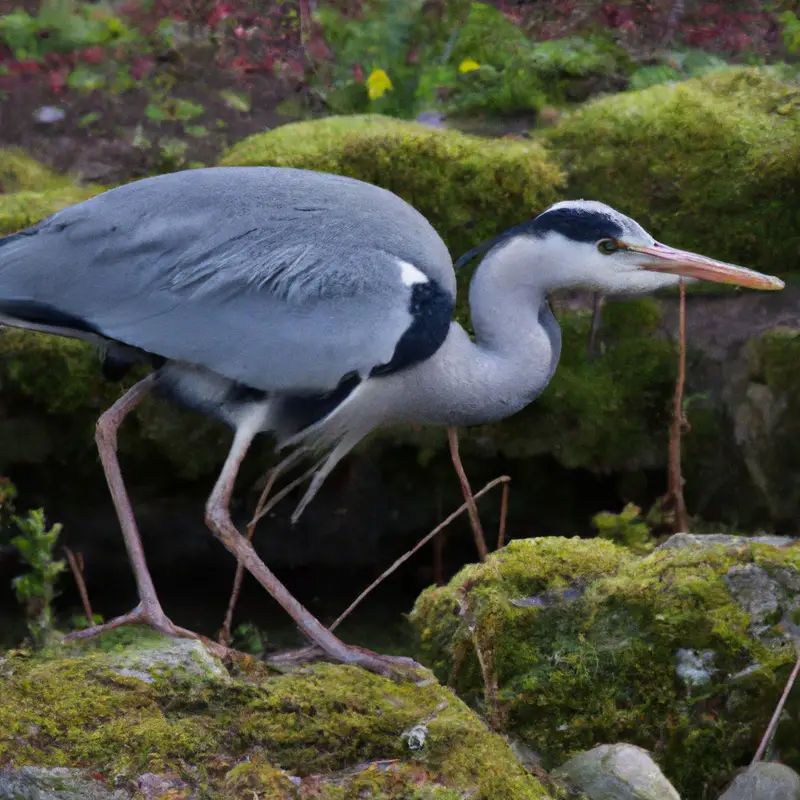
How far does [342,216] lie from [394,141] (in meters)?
1.57

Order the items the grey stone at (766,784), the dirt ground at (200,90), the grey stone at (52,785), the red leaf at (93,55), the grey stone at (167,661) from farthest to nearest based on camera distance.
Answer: the red leaf at (93,55), the dirt ground at (200,90), the grey stone at (766,784), the grey stone at (167,661), the grey stone at (52,785)

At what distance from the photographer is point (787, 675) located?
3.06 meters

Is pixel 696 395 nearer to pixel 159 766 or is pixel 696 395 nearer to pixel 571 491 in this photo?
pixel 571 491

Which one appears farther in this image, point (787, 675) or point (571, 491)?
point (571, 491)

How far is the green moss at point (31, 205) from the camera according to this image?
15.4ft

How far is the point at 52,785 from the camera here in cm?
223

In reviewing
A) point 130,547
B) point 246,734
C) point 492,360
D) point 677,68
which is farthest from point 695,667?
point 677,68

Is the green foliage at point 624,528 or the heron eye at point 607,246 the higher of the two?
the heron eye at point 607,246

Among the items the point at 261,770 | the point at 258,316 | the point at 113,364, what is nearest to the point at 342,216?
the point at 258,316

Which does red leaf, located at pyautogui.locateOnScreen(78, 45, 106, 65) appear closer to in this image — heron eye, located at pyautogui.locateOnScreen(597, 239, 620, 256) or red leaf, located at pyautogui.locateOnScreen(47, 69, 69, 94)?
red leaf, located at pyautogui.locateOnScreen(47, 69, 69, 94)

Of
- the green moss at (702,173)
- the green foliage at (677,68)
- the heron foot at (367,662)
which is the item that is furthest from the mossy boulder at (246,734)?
the green foliage at (677,68)

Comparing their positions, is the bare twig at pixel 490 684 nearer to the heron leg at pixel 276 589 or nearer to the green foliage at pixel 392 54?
the heron leg at pixel 276 589

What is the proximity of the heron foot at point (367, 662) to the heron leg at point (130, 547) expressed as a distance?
0.20 m

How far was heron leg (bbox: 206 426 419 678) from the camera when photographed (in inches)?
118
